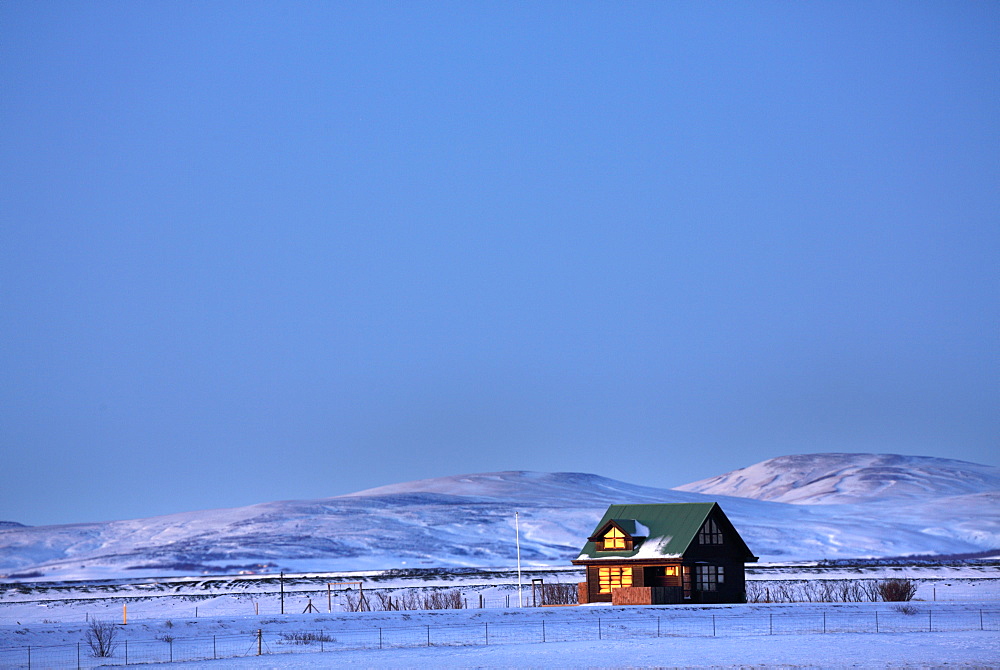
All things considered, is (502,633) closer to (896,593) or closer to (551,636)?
(551,636)

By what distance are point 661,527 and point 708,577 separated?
364 cm

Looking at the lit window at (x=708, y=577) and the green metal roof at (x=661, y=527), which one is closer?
the green metal roof at (x=661, y=527)

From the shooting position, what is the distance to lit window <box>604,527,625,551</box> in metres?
70.4

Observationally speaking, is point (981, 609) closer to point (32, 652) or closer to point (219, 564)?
point (32, 652)

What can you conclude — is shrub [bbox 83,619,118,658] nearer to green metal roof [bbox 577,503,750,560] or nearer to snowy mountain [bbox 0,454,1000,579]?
green metal roof [bbox 577,503,750,560]

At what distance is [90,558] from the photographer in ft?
552

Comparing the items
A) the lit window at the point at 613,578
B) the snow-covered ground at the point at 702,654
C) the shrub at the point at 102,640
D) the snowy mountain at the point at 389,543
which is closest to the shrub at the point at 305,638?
the snow-covered ground at the point at 702,654

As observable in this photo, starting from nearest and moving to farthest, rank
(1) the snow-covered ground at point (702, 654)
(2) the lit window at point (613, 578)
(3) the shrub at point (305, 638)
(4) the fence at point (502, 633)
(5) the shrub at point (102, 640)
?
(1) the snow-covered ground at point (702, 654) → (5) the shrub at point (102, 640) → (4) the fence at point (502, 633) → (3) the shrub at point (305, 638) → (2) the lit window at point (613, 578)

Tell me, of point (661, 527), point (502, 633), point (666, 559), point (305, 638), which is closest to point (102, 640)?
point (305, 638)

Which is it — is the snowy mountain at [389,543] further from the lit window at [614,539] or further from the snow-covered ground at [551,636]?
the snow-covered ground at [551,636]

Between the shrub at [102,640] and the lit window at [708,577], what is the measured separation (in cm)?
3069

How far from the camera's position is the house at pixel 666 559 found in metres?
68.4

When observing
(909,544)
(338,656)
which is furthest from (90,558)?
(338,656)

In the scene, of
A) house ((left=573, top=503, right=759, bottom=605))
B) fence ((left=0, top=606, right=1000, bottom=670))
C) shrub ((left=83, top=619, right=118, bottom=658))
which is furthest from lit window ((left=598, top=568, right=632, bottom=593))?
shrub ((left=83, top=619, right=118, bottom=658))
